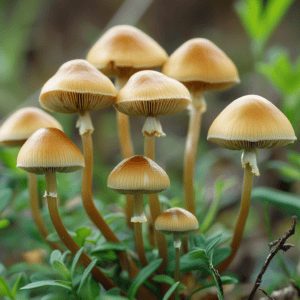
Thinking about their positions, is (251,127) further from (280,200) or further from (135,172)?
(280,200)

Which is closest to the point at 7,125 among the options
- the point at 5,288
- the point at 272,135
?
the point at 5,288

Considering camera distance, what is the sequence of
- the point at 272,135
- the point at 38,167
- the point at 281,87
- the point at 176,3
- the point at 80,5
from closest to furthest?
the point at 272,135 < the point at 38,167 < the point at 281,87 < the point at 176,3 < the point at 80,5

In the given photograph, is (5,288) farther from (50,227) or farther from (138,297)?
(50,227)

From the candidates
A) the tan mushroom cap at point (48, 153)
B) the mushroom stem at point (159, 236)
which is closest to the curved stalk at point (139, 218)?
the mushroom stem at point (159, 236)

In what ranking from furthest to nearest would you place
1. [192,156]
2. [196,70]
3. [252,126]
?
[192,156] < [196,70] < [252,126]

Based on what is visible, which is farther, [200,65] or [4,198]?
[4,198]

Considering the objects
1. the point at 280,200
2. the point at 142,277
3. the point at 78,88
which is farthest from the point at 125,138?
the point at 280,200

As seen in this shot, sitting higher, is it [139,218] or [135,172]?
[135,172]
